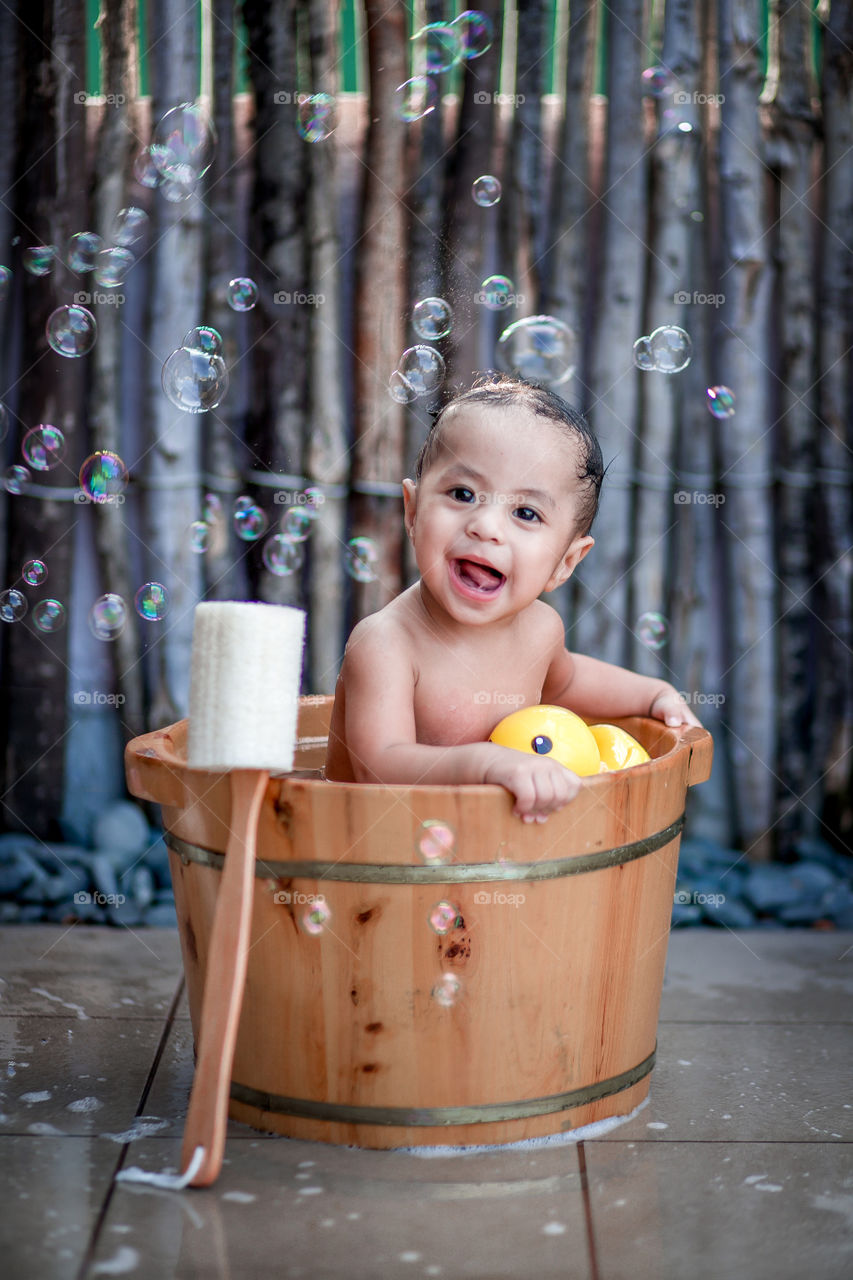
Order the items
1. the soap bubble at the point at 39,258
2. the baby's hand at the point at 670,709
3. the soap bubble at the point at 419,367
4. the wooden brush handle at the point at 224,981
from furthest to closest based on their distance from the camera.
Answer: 1. the soap bubble at the point at 39,258
2. the soap bubble at the point at 419,367
3. the baby's hand at the point at 670,709
4. the wooden brush handle at the point at 224,981

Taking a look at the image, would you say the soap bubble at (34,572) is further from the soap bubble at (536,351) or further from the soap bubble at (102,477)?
the soap bubble at (536,351)

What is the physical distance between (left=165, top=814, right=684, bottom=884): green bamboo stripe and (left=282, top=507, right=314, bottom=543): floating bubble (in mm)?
1137

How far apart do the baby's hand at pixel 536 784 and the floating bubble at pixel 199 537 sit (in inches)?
51.6

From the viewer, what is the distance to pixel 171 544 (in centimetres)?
308

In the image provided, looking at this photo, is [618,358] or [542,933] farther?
[618,358]

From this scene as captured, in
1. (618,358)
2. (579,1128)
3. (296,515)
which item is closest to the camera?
(579,1128)

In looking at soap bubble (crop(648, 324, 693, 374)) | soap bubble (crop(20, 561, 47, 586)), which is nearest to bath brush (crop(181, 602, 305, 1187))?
soap bubble (crop(20, 561, 47, 586))

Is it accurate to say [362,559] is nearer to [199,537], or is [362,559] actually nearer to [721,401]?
[199,537]

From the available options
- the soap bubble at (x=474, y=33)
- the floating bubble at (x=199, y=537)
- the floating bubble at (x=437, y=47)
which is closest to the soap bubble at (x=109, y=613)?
the floating bubble at (x=199, y=537)

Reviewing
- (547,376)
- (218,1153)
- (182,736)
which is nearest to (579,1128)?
(218,1153)

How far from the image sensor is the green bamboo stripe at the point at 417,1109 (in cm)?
171

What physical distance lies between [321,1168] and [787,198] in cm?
244

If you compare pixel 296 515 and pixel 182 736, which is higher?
pixel 296 515

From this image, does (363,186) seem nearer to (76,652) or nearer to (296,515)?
(296,515)
